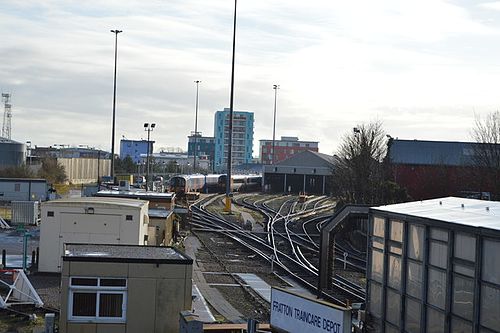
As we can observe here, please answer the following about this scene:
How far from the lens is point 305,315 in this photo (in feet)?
45.9

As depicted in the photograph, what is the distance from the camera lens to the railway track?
88.3 ft

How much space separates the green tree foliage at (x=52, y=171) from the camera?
87.3 metres

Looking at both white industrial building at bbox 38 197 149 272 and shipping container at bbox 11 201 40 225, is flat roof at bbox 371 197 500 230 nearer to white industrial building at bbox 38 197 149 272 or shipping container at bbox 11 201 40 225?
white industrial building at bbox 38 197 149 272

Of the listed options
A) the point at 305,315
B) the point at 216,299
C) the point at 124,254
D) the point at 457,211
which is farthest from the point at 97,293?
the point at 457,211

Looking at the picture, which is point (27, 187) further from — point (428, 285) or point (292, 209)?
point (428, 285)

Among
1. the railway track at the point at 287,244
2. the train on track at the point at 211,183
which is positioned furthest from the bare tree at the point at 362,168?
the train on track at the point at 211,183

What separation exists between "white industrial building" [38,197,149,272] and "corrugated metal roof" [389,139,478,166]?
3702 cm

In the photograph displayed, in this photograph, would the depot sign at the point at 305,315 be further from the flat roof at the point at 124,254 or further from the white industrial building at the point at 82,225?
the white industrial building at the point at 82,225

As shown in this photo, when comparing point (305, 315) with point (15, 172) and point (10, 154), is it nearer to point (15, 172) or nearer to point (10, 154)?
point (15, 172)

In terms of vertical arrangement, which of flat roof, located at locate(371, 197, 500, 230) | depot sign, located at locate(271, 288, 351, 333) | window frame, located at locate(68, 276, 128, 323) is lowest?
window frame, located at locate(68, 276, 128, 323)

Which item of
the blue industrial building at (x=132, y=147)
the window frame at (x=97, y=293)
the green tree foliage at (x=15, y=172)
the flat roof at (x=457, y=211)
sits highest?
the blue industrial building at (x=132, y=147)

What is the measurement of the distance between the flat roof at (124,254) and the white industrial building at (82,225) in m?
6.37

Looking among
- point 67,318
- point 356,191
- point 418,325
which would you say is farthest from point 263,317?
point 356,191

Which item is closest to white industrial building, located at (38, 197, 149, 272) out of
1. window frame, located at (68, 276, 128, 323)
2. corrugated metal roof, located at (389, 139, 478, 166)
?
window frame, located at (68, 276, 128, 323)
